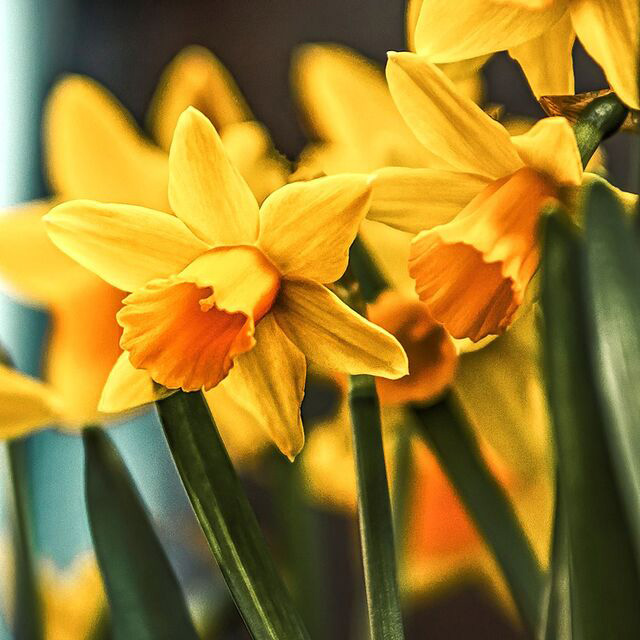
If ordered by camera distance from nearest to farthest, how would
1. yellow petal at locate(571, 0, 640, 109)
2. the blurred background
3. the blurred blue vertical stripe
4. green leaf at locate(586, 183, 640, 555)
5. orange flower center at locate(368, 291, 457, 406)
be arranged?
green leaf at locate(586, 183, 640, 555), yellow petal at locate(571, 0, 640, 109), orange flower center at locate(368, 291, 457, 406), the blurred background, the blurred blue vertical stripe

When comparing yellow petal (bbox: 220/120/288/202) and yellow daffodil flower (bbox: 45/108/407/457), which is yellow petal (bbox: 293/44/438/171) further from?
yellow daffodil flower (bbox: 45/108/407/457)

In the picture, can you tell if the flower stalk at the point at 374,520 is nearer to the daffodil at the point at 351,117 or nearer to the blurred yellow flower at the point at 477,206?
the blurred yellow flower at the point at 477,206

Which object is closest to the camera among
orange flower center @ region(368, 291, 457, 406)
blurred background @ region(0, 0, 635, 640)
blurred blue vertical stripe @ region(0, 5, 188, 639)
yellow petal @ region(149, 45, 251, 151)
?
orange flower center @ region(368, 291, 457, 406)

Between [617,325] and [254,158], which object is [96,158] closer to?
[254,158]

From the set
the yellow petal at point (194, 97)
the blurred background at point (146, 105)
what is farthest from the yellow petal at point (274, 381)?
the blurred background at point (146, 105)

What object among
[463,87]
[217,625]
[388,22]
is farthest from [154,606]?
[388,22]

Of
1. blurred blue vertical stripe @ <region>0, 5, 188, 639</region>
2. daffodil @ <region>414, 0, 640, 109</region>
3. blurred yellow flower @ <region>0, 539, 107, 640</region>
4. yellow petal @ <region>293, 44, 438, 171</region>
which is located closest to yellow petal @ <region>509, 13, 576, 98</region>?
daffodil @ <region>414, 0, 640, 109</region>
